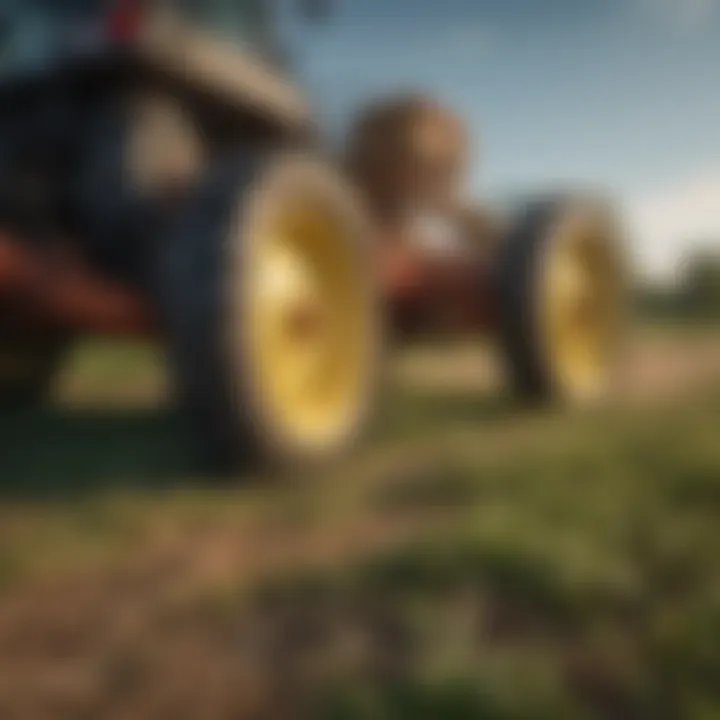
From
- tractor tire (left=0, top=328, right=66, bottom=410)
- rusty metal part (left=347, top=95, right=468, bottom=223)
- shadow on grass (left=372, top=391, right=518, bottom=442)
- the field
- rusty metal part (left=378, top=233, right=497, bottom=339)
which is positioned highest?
rusty metal part (left=347, top=95, right=468, bottom=223)

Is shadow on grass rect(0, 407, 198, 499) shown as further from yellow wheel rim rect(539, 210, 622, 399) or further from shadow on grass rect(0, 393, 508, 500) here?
yellow wheel rim rect(539, 210, 622, 399)

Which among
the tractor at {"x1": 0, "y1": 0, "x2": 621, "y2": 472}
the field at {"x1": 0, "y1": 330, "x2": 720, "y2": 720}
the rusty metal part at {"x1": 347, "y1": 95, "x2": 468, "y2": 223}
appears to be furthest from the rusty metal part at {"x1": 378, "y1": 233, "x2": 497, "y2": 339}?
the field at {"x1": 0, "y1": 330, "x2": 720, "y2": 720}

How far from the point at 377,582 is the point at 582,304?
1.99 meters

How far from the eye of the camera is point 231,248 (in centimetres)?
188

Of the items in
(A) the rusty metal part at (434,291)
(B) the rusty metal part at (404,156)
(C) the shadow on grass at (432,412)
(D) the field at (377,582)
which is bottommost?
(D) the field at (377,582)

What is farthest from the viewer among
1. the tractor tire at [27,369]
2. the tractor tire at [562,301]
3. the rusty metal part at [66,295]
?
the tractor tire at [27,369]

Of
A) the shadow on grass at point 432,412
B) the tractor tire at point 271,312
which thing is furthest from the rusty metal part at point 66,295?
the shadow on grass at point 432,412

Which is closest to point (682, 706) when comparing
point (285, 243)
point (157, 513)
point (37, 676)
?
point (37, 676)

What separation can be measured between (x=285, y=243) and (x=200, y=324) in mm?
425

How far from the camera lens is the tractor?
1.90 meters

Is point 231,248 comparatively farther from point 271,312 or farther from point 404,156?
point 404,156

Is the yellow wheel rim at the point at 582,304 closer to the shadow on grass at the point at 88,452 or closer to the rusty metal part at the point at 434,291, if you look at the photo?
the rusty metal part at the point at 434,291

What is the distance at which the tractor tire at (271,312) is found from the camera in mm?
1850

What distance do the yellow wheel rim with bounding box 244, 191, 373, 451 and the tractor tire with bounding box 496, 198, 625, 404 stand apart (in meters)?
0.65
